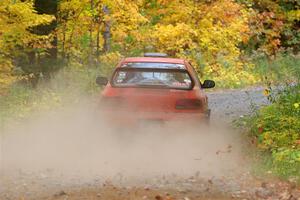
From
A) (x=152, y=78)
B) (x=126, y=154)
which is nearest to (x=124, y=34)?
(x=152, y=78)

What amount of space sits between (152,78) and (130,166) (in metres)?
1.82

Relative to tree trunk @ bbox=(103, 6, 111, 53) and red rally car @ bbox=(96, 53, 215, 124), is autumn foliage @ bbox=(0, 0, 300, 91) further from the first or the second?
red rally car @ bbox=(96, 53, 215, 124)

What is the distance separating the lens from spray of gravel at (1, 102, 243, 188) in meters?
9.23

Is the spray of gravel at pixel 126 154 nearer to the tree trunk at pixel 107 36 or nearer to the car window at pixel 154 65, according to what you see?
the car window at pixel 154 65

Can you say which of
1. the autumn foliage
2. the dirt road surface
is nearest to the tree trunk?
the autumn foliage

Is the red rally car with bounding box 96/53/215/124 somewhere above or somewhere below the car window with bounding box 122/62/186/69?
below

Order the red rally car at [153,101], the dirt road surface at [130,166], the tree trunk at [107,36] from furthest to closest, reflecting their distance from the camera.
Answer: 1. the tree trunk at [107,36]
2. the red rally car at [153,101]
3. the dirt road surface at [130,166]

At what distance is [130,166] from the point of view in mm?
9656

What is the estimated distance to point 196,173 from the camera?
9.09 m

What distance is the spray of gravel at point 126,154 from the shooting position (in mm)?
9227

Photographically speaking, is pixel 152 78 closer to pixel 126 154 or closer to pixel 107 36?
pixel 126 154

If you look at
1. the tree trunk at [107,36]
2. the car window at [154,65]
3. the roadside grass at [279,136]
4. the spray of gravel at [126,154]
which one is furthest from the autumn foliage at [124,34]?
the roadside grass at [279,136]

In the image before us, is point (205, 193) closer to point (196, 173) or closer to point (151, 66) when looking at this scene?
point (196, 173)

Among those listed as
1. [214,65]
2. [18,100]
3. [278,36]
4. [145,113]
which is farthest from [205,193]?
[278,36]
